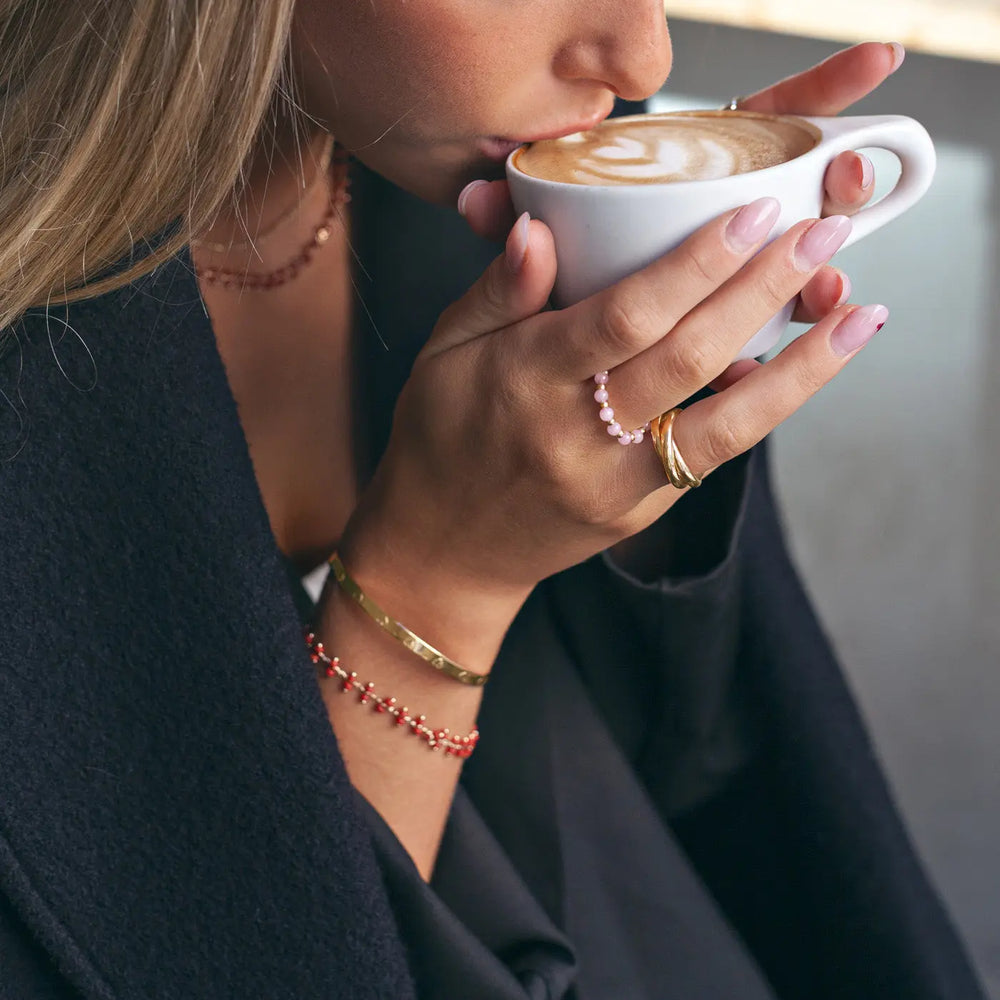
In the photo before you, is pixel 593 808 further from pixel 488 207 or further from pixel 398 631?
pixel 488 207

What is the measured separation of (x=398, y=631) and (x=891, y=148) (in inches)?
14.5

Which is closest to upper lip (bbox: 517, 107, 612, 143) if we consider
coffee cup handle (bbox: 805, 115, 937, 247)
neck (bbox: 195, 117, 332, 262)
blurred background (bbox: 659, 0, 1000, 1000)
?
coffee cup handle (bbox: 805, 115, 937, 247)

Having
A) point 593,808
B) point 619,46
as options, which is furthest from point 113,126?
point 593,808

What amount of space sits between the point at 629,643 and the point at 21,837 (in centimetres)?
43

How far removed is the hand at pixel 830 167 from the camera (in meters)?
0.52

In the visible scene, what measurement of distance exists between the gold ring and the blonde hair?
259 mm

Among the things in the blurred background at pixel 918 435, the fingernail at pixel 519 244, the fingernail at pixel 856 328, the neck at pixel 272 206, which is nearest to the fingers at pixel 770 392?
the fingernail at pixel 856 328

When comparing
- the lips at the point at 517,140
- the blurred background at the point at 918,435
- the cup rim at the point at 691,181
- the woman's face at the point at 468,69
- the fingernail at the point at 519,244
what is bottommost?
the blurred background at the point at 918,435

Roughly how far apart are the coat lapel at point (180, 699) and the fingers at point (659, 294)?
21 centimetres

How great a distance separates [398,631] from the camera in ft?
2.09

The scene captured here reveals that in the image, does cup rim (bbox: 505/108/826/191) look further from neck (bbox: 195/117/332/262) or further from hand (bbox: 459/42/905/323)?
neck (bbox: 195/117/332/262)

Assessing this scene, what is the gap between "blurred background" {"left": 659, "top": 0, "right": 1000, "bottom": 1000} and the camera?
1748mm

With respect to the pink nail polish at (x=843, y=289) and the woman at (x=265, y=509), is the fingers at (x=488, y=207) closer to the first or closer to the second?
the woman at (x=265, y=509)

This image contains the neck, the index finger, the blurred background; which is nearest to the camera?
the index finger
